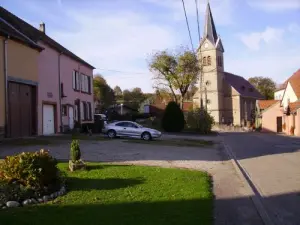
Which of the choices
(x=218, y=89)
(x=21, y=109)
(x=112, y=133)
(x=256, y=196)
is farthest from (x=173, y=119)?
(x=218, y=89)

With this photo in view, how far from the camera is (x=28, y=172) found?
27.2 feet

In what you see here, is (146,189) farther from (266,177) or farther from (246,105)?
(246,105)

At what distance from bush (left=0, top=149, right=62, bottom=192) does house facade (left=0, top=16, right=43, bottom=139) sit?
12.5m

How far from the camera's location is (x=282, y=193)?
9.46m

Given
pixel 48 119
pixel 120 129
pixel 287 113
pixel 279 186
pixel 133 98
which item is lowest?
pixel 279 186

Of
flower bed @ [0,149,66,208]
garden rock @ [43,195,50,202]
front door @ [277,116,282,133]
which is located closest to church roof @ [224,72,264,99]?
front door @ [277,116,282,133]

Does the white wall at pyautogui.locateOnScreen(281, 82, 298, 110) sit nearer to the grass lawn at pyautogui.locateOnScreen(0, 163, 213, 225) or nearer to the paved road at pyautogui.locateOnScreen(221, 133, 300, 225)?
the paved road at pyautogui.locateOnScreen(221, 133, 300, 225)

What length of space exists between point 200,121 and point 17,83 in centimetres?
2953

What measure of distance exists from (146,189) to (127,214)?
2.24 meters

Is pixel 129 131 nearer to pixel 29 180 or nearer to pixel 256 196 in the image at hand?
pixel 256 196

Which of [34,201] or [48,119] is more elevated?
[48,119]

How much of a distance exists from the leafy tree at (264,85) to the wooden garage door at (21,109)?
9253 cm

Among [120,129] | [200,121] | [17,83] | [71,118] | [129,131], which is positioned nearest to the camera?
[17,83]

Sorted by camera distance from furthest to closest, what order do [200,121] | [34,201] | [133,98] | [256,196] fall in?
1. [133,98]
2. [200,121]
3. [256,196]
4. [34,201]
